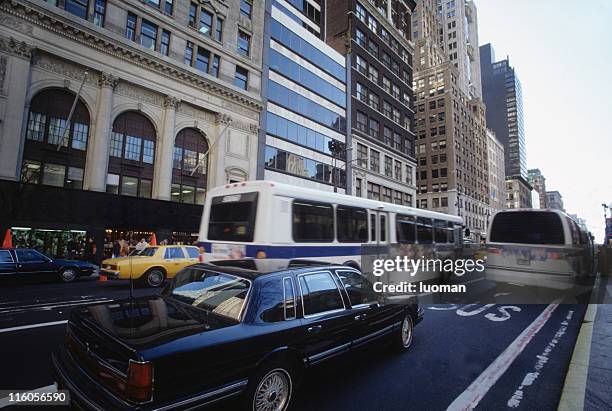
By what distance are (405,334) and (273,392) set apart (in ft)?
10.1

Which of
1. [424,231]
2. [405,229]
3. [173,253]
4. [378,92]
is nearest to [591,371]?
[405,229]

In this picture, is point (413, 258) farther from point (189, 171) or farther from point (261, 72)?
point (261, 72)

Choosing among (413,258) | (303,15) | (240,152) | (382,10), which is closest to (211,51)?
(240,152)

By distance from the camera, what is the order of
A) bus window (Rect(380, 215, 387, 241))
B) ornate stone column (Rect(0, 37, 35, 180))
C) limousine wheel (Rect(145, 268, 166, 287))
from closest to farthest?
limousine wheel (Rect(145, 268, 166, 287)), bus window (Rect(380, 215, 387, 241)), ornate stone column (Rect(0, 37, 35, 180))

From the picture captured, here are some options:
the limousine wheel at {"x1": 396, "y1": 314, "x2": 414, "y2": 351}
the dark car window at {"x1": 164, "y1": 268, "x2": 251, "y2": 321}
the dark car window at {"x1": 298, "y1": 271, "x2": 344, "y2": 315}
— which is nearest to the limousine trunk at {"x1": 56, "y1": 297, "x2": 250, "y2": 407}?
the dark car window at {"x1": 164, "y1": 268, "x2": 251, "y2": 321}

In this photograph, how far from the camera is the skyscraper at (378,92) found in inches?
1513

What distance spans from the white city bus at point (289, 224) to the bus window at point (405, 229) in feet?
1.21

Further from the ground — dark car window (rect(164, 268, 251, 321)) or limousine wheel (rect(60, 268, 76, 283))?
dark car window (rect(164, 268, 251, 321))

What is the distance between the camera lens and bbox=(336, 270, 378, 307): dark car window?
15.6 feet

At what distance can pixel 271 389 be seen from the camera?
10.9 ft

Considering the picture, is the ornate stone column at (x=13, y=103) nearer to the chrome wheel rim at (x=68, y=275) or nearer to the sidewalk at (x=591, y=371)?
the chrome wheel rim at (x=68, y=275)

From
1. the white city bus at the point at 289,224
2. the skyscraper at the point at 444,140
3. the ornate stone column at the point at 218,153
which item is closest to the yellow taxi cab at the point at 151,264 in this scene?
the white city bus at the point at 289,224

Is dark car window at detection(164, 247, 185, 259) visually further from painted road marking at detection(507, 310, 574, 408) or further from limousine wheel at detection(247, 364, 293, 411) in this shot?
painted road marking at detection(507, 310, 574, 408)

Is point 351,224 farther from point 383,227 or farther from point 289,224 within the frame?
point 289,224
